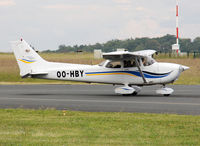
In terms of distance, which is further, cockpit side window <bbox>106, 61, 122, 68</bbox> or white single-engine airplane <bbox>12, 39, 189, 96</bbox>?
cockpit side window <bbox>106, 61, 122, 68</bbox>

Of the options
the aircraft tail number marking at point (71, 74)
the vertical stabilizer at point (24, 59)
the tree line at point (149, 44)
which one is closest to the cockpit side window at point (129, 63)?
the aircraft tail number marking at point (71, 74)

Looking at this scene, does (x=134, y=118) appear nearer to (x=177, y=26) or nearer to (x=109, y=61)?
(x=109, y=61)

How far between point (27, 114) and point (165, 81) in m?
9.23

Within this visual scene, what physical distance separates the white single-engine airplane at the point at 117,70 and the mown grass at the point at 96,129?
25.2 ft

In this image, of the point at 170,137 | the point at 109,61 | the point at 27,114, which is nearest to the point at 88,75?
the point at 109,61

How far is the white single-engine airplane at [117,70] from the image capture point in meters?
21.1

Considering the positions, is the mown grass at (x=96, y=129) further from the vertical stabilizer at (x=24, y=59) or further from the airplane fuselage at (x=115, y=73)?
the vertical stabilizer at (x=24, y=59)

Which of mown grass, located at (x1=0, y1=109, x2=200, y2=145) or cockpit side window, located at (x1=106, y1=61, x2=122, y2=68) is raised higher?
cockpit side window, located at (x1=106, y1=61, x2=122, y2=68)

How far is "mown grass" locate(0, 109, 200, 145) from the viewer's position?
9023 mm

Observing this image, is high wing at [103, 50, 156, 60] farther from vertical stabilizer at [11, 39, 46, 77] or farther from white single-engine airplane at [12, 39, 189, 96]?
vertical stabilizer at [11, 39, 46, 77]

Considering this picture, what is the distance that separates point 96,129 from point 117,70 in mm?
11330

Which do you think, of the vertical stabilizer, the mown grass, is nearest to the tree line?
the vertical stabilizer

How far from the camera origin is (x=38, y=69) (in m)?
23.0

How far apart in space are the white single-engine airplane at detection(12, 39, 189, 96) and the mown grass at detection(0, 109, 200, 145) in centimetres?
768
